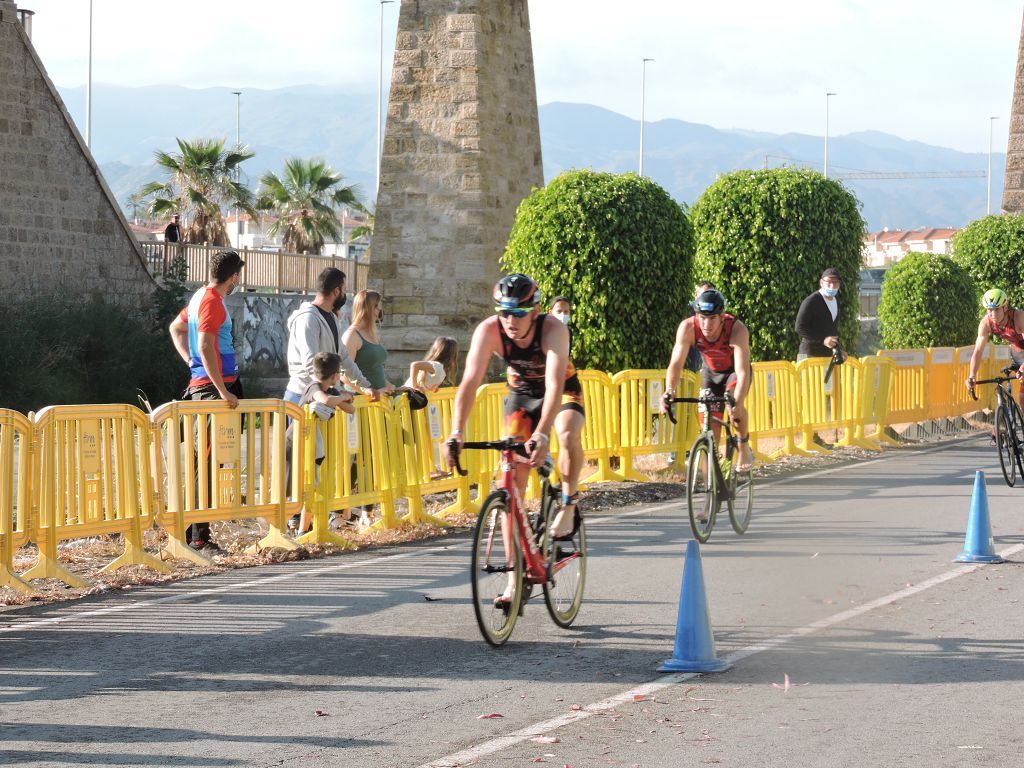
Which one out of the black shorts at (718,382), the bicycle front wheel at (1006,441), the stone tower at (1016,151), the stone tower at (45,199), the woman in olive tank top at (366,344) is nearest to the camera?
the black shorts at (718,382)

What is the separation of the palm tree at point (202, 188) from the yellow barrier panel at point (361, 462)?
3787 cm

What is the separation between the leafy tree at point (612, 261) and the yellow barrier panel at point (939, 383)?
22.4 ft

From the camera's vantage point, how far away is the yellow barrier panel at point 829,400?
1984 centimetres

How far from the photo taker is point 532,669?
7566 millimetres

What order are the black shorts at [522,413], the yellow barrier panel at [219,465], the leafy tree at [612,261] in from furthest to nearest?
1. the leafy tree at [612,261]
2. the yellow barrier panel at [219,465]
3. the black shorts at [522,413]

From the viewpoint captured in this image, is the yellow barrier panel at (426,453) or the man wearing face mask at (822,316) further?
the man wearing face mask at (822,316)

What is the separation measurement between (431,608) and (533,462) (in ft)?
4.97

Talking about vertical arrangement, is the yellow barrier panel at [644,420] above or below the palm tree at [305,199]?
below

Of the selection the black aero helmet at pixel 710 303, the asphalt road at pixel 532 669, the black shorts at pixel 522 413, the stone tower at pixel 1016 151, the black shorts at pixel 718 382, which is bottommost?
the asphalt road at pixel 532 669

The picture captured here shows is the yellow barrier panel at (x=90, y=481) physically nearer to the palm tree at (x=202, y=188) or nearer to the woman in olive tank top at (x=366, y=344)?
the woman in olive tank top at (x=366, y=344)

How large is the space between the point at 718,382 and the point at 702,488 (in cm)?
99

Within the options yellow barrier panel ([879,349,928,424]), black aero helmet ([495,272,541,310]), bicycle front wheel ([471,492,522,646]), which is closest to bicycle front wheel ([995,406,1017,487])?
yellow barrier panel ([879,349,928,424])

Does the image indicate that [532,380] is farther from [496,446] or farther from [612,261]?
[612,261]

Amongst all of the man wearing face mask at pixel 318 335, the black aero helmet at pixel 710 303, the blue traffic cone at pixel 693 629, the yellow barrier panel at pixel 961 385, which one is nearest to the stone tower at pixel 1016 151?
the yellow barrier panel at pixel 961 385
